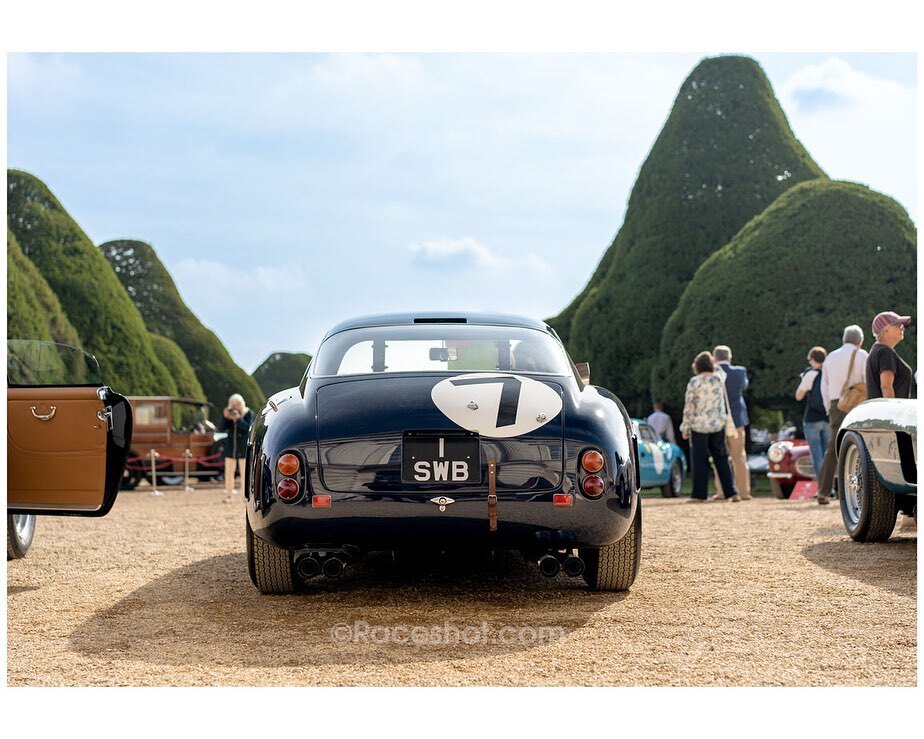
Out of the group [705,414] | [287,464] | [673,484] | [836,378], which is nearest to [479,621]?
[287,464]

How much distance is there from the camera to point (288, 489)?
5324 millimetres

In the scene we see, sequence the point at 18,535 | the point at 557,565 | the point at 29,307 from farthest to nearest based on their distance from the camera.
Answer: the point at 29,307, the point at 18,535, the point at 557,565

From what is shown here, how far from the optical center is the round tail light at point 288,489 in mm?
5320

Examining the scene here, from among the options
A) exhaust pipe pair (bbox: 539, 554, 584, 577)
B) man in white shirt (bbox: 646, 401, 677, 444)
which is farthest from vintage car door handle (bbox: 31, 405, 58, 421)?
man in white shirt (bbox: 646, 401, 677, 444)

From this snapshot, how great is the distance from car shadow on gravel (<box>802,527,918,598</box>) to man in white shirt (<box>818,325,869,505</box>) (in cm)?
309

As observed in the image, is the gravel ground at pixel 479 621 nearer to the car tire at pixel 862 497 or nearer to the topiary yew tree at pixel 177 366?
the car tire at pixel 862 497

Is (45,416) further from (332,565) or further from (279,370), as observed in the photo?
(279,370)

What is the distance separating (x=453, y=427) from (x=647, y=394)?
27.5 m

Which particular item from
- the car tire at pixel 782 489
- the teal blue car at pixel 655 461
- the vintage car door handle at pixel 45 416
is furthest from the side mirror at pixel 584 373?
the car tire at pixel 782 489

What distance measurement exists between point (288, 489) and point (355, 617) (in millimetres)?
705

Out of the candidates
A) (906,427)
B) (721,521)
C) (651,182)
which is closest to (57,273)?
(651,182)

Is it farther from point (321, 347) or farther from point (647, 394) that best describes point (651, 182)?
point (321, 347)
